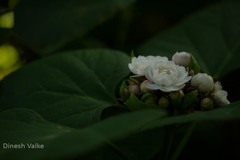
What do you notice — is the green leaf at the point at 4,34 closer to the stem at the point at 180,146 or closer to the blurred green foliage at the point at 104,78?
the blurred green foliage at the point at 104,78

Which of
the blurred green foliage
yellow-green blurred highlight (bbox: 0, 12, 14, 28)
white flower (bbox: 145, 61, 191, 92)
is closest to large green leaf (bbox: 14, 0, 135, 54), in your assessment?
the blurred green foliage

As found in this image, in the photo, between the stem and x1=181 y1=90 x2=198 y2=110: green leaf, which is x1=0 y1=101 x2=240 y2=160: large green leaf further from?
the stem

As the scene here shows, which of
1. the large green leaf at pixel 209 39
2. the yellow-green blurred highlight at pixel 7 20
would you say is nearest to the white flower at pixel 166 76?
the large green leaf at pixel 209 39

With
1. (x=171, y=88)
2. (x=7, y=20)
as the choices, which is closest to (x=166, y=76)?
(x=171, y=88)

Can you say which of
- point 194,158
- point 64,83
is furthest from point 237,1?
point 64,83

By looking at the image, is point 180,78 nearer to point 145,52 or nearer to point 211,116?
point 211,116
